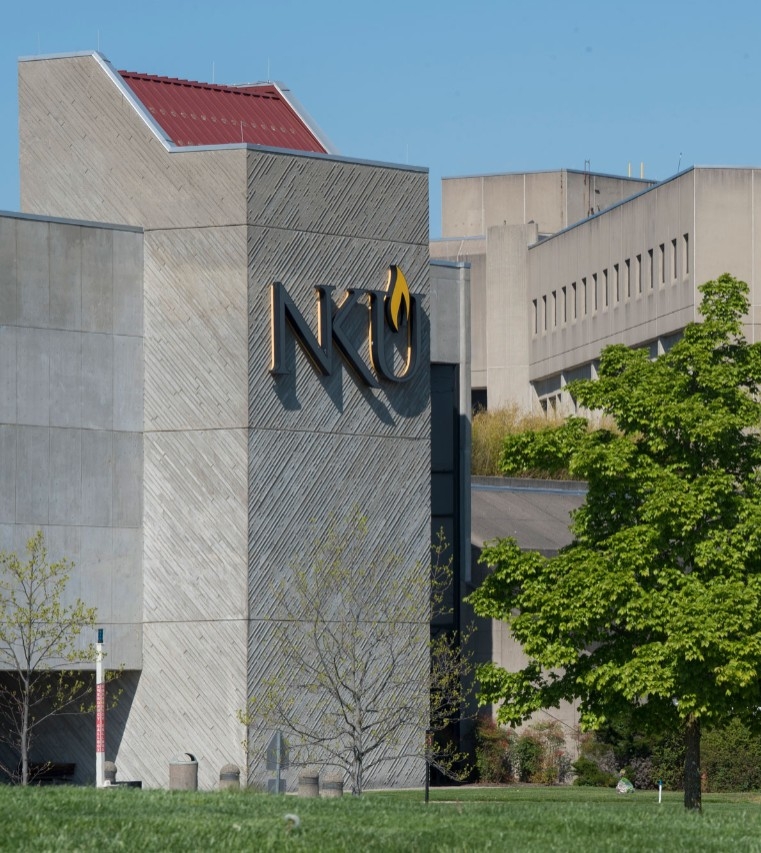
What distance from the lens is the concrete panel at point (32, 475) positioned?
41938mm

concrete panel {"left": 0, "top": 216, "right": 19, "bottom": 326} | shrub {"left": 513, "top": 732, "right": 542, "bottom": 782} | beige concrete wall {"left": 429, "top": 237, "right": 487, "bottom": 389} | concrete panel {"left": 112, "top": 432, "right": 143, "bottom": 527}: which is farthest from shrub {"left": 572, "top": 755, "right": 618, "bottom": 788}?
beige concrete wall {"left": 429, "top": 237, "right": 487, "bottom": 389}

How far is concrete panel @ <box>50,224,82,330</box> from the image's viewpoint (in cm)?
4269

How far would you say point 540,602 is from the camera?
Answer: 3478cm

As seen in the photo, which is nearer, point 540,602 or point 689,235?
point 540,602

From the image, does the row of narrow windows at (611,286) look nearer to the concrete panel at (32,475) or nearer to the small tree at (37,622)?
the concrete panel at (32,475)

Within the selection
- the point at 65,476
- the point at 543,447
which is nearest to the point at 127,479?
the point at 65,476

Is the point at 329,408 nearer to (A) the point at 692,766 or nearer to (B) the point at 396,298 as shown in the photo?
(B) the point at 396,298

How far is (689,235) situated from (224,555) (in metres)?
34.5

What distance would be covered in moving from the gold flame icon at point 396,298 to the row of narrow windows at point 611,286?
29.0m

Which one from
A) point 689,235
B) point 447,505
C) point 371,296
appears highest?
point 689,235

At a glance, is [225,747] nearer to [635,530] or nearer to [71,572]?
[71,572]

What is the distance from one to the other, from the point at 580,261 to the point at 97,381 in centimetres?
4258

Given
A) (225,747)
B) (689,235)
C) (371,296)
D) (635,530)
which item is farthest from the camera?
(689,235)

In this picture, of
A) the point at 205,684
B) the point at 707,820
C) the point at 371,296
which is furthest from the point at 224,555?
the point at 707,820
